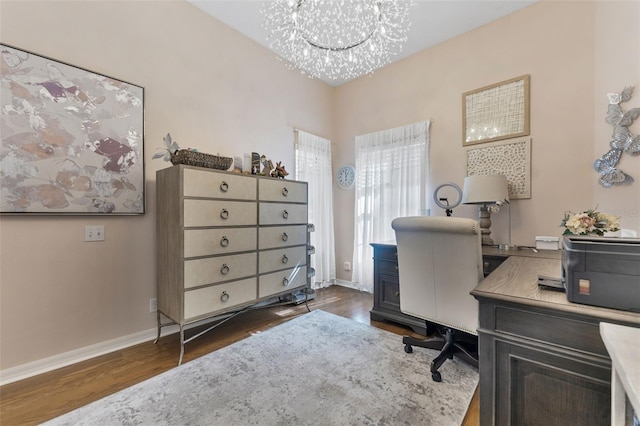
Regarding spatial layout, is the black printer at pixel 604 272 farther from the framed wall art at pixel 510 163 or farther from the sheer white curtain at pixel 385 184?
the sheer white curtain at pixel 385 184

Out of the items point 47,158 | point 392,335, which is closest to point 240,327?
point 392,335

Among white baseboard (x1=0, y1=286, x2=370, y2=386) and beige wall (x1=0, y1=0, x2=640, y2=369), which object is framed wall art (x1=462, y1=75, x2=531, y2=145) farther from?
white baseboard (x1=0, y1=286, x2=370, y2=386)

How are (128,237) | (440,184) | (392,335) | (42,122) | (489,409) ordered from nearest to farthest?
(489,409), (42,122), (128,237), (392,335), (440,184)

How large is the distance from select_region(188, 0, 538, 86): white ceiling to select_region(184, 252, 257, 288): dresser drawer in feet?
8.09

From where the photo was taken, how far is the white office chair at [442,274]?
1.60 m

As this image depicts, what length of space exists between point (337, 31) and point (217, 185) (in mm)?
2047

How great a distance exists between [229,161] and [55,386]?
6.28 feet

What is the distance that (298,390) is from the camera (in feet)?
5.33

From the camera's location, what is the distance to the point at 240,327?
100 inches

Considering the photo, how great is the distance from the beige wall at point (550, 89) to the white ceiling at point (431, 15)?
124mm

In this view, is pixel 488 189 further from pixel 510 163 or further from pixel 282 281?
pixel 282 281

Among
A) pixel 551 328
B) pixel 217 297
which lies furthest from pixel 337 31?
pixel 551 328

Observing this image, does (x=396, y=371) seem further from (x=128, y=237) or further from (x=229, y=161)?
(x=128, y=237)

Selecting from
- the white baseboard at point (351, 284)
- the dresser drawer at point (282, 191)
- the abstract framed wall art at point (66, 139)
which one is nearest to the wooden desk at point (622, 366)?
the dresser drawer at point (282, 191)
